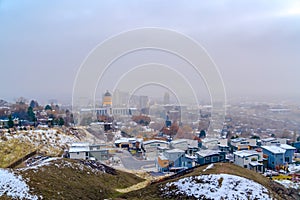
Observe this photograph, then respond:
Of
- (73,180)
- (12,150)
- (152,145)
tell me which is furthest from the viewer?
(152,145)

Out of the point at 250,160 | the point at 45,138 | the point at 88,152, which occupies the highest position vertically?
the point at 45,138

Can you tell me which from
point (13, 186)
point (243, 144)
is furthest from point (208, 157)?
point (13, 186)

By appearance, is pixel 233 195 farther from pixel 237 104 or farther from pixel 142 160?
pixel 237 104

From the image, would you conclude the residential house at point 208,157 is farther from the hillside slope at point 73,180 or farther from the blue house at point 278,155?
the hillside slope at point 73,180

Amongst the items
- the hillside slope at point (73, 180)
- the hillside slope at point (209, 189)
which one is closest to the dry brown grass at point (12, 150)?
the hillside slope at point (73, 180)

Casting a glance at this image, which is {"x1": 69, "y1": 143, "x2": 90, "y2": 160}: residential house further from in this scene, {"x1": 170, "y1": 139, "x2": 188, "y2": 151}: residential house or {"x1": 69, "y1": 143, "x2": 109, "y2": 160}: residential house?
{"x1": 170, "y1": 139, "x2": 188, "y2": 151}: residential house

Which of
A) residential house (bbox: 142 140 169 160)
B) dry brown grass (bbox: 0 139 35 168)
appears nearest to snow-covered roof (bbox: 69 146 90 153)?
dry brown grass (bbox: 0 139 35 168)

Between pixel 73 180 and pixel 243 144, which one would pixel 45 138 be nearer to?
pixel 73 180
